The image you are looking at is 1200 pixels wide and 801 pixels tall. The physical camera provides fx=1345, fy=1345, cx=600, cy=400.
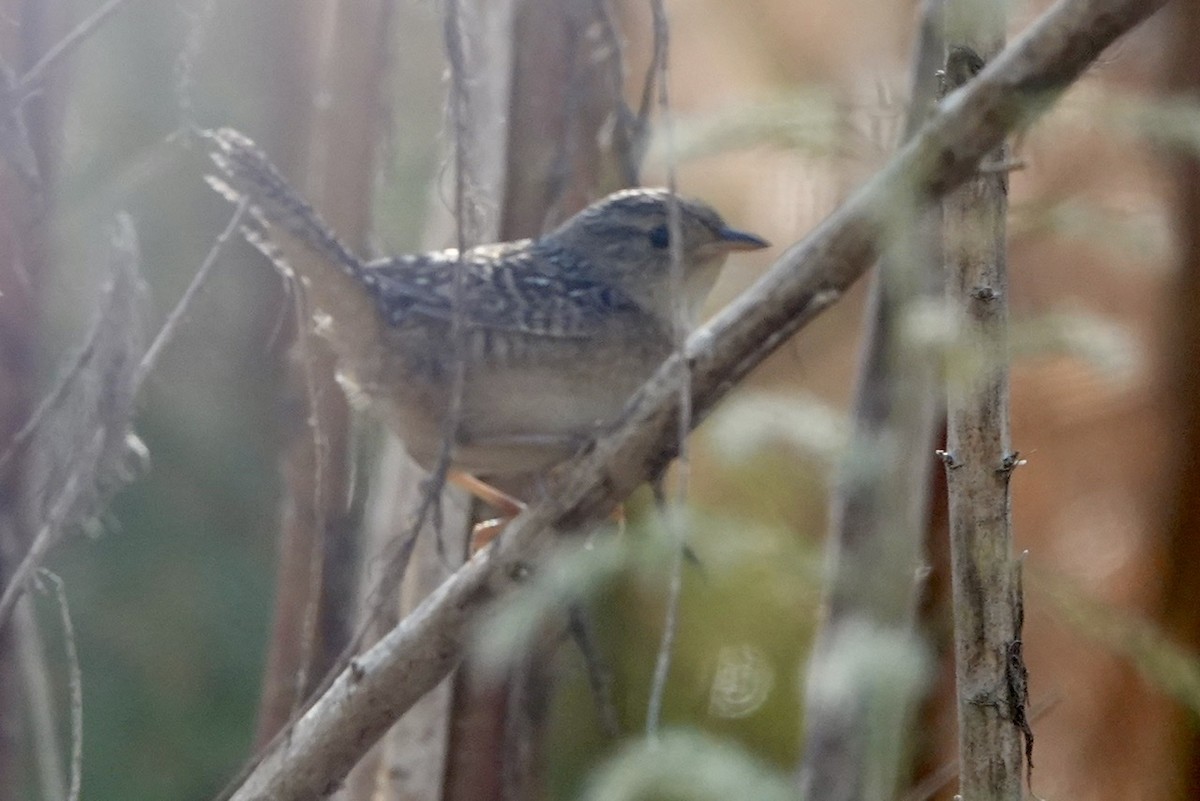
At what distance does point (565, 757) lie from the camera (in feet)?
15.8

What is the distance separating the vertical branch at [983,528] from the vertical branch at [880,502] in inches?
19.8

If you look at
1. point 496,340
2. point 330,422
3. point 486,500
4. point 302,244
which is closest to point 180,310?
point 302,244

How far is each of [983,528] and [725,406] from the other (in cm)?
94

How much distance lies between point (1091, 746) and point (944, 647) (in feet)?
2.86

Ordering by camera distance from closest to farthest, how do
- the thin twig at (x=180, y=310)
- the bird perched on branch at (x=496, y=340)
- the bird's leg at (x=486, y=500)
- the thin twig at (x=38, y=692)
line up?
the thin twig at (x=180, y=310) → the thin twig at (x=38, y=692) → the bird perched on branch at (x=496, y=340) → the bird's leg at (x=486, y=500)

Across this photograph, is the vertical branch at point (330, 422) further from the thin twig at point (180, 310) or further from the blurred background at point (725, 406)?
the thin twig at point (180, 310)

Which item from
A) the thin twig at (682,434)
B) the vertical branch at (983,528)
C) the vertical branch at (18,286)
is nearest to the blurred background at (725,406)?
the vertical branch at (18,286)

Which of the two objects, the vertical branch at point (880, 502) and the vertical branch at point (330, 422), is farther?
the vertical branch at point (330, 422)

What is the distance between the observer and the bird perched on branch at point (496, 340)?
2443mm

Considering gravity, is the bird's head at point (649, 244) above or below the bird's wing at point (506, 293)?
above

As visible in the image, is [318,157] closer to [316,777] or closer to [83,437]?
[83,437]

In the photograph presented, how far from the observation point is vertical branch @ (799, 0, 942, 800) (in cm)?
192

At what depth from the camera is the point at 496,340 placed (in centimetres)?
253

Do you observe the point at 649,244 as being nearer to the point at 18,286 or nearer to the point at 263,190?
the point at 263,190
